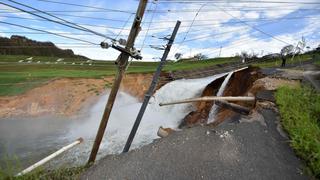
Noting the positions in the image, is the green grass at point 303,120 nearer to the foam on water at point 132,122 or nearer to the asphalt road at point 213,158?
the asphalt road at point 213,158

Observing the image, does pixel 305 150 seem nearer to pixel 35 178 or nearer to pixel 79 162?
pixel 35 178

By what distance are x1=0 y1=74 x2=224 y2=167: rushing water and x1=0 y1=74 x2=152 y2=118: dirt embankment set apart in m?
1.80

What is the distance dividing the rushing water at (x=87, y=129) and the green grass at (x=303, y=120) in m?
7.37

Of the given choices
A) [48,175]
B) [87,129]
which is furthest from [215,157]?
[87,129]

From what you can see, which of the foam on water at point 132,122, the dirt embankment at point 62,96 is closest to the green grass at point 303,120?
the foam on water at point 132,122

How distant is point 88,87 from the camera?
32.0 metres

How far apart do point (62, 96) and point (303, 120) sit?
2427cm

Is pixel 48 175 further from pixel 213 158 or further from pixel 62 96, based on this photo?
pixel 62 96

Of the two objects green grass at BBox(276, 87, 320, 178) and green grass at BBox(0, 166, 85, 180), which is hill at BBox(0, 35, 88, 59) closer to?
green grass at BBox(276, 87, 320, 178)

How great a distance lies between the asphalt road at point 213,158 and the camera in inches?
314

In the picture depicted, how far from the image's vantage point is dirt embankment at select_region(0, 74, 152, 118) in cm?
2883

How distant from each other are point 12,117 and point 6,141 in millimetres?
7610

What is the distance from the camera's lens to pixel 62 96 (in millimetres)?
31016

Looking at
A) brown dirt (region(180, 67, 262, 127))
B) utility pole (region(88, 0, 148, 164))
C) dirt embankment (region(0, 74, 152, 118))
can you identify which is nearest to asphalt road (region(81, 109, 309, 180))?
utility pole (region(88, 0, 148, 164))
